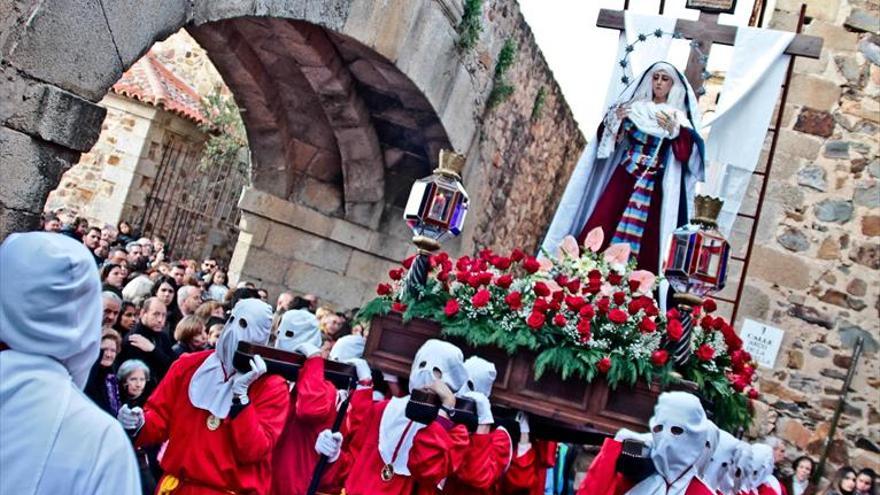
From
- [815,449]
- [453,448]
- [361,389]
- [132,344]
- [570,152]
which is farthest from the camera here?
[570,152]

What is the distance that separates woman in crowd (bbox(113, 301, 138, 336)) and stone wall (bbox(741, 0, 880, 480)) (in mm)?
5736

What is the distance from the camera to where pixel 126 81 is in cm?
1535

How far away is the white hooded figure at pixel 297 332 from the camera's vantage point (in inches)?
191

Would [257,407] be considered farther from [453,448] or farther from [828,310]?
[828,310]

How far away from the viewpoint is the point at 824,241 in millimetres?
9648

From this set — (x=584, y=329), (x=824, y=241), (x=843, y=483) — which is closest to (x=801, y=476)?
(x=843, y=483)

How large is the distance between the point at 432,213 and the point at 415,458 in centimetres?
133

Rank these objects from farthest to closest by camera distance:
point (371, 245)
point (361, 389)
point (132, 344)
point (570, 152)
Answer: point (570, 152)
point (371, 245)
point (132, 344)
point (361, 389)

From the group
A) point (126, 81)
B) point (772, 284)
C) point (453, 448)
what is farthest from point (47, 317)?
point (126, 81)

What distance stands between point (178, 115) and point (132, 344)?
9968 mm

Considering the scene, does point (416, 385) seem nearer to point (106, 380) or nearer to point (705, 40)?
point (106, 380)

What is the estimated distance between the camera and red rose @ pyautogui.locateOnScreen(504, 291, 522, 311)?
15.0 ft

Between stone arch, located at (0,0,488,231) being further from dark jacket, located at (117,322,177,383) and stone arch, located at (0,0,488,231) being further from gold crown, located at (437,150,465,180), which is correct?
gold crown, located at (437,150,465,180)

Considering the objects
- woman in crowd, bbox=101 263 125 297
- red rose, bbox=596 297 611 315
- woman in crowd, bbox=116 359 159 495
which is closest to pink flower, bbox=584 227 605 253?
red rose, bbox=596 297 611 315
